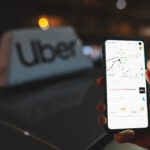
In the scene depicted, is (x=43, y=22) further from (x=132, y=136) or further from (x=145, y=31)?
(x=132, y=136)

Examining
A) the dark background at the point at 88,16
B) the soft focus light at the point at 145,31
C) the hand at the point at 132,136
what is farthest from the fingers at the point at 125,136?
the soft focus light at the point at 145,31

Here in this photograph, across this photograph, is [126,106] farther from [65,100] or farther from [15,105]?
[15,105]

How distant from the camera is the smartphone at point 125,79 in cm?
46

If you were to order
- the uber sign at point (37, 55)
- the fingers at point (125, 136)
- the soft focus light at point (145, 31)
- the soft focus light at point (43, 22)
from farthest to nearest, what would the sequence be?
the soft focus light at point (145, 31) < the soft focus light at point (43, 22) < the uber sign at point (37, 55) < the fingers at point (125, 136)

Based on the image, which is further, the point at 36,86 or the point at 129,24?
the point at 129,24

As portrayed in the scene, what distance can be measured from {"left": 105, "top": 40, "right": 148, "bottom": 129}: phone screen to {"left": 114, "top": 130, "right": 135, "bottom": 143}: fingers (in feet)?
0.15

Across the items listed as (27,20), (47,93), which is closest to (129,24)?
(27,20)

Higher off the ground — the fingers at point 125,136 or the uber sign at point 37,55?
the uber sign at point 37,55

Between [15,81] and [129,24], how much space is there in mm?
7263

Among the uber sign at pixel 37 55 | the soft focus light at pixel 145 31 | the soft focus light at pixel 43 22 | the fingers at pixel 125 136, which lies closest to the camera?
the fingers at pixel 125 136

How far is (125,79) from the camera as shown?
0.47 metres

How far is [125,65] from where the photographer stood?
471 mm

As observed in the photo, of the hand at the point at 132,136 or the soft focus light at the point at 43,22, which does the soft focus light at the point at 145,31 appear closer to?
the soft focus light at the point at 43,22

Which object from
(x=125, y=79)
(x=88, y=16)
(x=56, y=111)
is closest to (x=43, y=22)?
(x=88, y=16)
